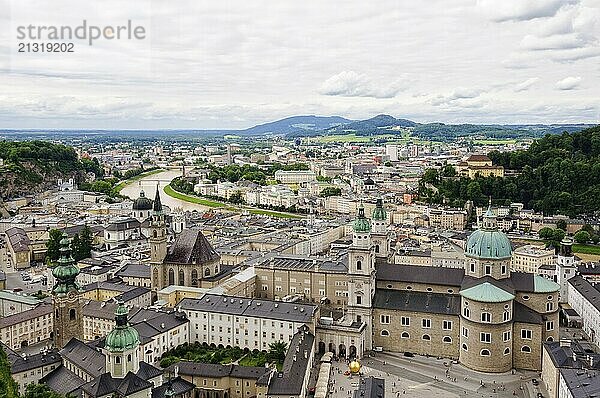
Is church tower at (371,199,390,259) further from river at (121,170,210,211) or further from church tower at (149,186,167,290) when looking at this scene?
river at (121,170,210,211)

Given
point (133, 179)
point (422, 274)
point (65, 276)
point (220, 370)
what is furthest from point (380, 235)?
point (133, 179)

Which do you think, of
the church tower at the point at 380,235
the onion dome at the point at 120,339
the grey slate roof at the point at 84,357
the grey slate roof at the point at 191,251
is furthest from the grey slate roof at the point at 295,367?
the grey slate roof at the point at 191,251

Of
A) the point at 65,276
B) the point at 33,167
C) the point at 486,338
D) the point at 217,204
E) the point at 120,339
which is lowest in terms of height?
the point at 217,204

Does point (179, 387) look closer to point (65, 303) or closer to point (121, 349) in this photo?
point (121, 349)

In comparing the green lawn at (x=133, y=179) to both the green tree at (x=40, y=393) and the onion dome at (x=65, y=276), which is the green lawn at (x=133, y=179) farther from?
the green tree at (x=40, y=393)

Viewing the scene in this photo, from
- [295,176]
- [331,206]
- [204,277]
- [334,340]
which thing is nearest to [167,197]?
[295,176]

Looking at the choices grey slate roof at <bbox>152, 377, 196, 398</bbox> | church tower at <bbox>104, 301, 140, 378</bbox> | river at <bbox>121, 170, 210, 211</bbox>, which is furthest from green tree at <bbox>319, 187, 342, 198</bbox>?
church tower at <bbox>104, 301, 140, 378</bbox>

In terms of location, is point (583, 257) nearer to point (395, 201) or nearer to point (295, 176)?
point (395, 201)

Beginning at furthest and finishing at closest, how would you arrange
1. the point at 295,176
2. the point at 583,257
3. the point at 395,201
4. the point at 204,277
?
the point at 295,176 < the point at 395,201 < the point at 583,257 < the point at 204,277
